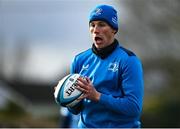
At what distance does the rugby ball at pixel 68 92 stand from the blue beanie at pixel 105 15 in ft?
2.22

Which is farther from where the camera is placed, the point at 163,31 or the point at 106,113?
the point at 163,31

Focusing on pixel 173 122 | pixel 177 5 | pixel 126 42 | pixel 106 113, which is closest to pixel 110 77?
pixel 106 113

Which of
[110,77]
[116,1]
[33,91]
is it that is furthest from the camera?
[33,91]

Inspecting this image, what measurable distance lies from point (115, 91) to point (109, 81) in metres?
0.14

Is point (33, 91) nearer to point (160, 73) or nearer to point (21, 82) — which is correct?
point (21, 82)

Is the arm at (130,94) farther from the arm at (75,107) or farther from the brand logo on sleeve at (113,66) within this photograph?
the arm at (75,107)

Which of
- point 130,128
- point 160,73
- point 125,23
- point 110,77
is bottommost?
point 160,73

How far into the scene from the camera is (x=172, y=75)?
37594 mm

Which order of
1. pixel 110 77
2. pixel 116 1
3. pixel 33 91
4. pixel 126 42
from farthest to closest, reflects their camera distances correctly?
pixel 33 91, pixel 126 42, pixel 116 1, pixel 110 77

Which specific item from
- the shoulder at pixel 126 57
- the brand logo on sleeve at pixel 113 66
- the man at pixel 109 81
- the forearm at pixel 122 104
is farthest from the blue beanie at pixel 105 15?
the forearm at pixel 122 104

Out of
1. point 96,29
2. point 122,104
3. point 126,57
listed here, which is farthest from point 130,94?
point 96,29

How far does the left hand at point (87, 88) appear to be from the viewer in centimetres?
862

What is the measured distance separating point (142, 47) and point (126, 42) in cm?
92

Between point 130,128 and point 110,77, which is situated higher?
point 110,77
